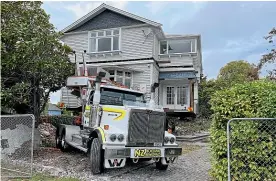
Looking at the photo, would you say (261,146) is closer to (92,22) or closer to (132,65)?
(132,65)

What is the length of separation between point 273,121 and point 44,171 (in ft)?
19.1

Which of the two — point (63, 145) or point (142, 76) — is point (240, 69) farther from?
point (63, 145)

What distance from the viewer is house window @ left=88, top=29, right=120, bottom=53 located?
2017cm

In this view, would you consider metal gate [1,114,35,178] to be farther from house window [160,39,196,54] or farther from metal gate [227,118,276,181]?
house window [160,39,196,54]

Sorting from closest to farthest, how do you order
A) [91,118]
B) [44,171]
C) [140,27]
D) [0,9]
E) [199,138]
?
[44,171] < [91,118] < [0,9] < [199,138] < [140,27]

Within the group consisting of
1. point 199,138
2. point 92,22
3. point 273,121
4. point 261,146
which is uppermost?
point 92,22

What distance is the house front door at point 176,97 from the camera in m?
21.4

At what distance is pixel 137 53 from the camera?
1958 cm

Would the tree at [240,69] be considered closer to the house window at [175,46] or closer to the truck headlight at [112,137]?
the house window at [175,46]

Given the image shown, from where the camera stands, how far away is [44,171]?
7.53 meters

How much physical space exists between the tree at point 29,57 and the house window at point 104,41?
364 inches

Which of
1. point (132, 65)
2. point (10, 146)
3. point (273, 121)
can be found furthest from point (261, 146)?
point (132, 65)

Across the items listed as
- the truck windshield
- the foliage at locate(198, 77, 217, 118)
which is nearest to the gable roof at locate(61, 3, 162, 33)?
the foliage at locate(198, 77, 217, 118)


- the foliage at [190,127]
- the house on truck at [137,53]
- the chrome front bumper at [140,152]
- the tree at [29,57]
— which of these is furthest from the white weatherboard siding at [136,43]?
the chrome front bumper at [140,152]
